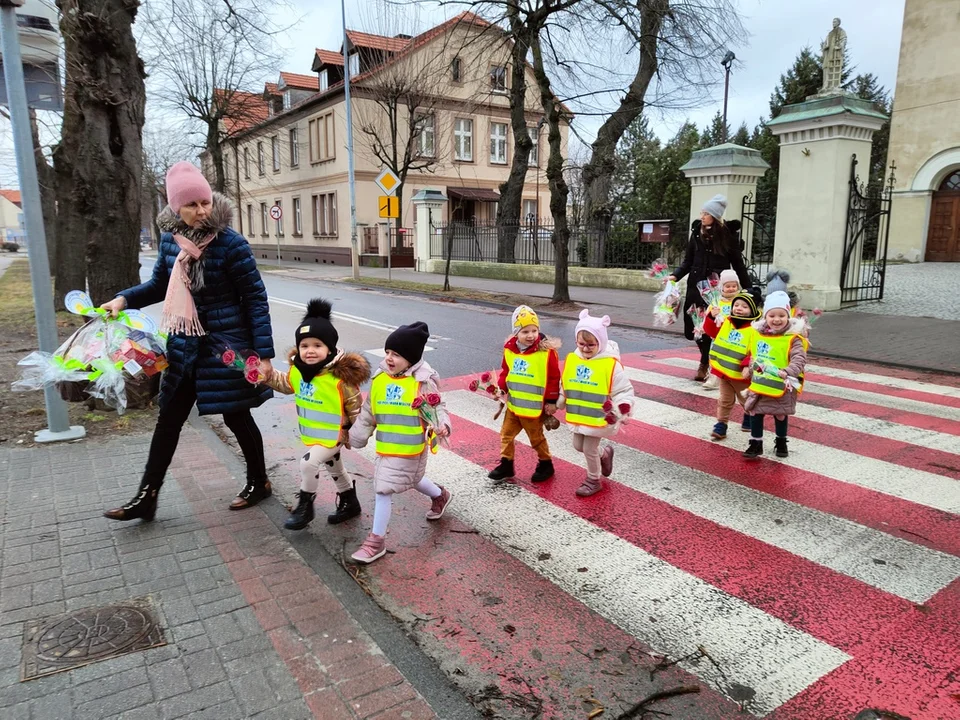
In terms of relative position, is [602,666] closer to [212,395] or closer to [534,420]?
[534,420]

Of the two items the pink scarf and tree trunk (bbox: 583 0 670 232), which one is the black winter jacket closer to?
the pink scarf

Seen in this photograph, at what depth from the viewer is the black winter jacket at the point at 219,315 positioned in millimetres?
3885

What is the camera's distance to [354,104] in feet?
110

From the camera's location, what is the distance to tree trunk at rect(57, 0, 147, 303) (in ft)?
20.3

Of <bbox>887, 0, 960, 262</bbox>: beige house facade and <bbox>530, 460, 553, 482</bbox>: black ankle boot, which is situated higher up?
<bbox>887, 0, 960, 262</bbox>: beige house facade

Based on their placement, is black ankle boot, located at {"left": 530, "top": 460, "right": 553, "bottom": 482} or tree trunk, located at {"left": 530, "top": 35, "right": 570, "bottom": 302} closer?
black ankle boot, located at {"left": 530, "top": 460, "right": 553, "bottom": 482}

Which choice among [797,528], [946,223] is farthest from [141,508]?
[946,223]

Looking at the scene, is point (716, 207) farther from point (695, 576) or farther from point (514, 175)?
point (514, 175)

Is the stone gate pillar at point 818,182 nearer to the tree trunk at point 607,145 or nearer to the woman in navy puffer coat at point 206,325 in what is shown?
the tree trunk at point 607,145

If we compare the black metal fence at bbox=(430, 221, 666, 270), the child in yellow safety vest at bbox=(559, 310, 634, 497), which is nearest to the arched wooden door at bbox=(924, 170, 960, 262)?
the black metal fence at bbox=(430, 221, 666, 270)

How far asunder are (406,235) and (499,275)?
1159cm

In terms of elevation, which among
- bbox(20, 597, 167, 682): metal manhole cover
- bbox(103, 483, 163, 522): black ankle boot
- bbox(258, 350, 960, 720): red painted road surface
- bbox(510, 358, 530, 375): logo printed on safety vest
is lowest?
bbox(258, 350, 960, 720): red painted road surface

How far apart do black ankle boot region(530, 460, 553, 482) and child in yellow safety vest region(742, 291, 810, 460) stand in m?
1.62

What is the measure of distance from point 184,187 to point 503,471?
279 cm
